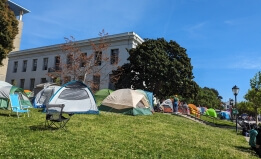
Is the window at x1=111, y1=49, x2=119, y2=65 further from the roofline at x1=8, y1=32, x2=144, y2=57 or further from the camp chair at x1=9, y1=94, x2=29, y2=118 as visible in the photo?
the camp chair at x1=9, y1=94, x2=29, y2=118

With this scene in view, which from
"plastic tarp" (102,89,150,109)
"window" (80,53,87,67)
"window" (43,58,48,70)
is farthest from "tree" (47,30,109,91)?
"plastic tarp" (102,89,150,109)

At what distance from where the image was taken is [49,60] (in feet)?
134

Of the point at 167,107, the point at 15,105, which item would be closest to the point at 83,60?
the point at 167,107

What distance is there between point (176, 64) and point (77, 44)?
689 inches

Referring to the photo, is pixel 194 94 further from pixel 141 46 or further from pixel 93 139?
pixel 93 139

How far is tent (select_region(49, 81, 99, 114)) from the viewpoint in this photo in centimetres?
1450

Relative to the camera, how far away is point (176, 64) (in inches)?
1064

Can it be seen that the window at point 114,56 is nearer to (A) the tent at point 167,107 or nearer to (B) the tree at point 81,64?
(B) the tree at point 81,64

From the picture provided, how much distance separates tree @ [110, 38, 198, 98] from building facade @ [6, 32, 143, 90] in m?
5.03

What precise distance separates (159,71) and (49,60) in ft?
74.7

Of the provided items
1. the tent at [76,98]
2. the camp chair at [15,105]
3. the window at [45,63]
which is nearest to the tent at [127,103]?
the tent at [76,98]

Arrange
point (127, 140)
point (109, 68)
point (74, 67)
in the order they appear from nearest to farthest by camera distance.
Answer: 1. point (127, 140)
2. point (74, 67)
3. point (109, 68)

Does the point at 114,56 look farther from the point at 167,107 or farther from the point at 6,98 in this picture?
the point at 6,98

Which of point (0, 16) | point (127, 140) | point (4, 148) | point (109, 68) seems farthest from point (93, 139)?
point (109, 68)
